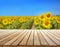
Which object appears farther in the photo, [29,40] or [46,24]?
[46,24]

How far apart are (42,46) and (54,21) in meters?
6.19

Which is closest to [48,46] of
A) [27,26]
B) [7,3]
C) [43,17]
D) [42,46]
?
[42,46]

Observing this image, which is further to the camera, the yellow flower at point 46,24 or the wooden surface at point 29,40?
the yellow flower at point 46,24

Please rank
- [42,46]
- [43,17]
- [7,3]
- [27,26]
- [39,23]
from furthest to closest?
1. [7,3]
2. [27,26]
3. [39,23]
4. [43,17]
5. [42,46]

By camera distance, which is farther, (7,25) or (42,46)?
(7,25)

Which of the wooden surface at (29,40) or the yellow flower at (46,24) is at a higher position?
the yellow flower at (46,24)

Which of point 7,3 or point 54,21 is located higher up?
point 7,3

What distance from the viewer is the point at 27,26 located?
9.61 meters

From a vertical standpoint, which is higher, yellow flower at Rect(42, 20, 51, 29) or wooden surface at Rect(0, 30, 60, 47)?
yellow flower at Rect(42, 20, 51, 29)

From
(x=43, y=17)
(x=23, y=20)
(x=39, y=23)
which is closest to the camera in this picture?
(x=43, y=17)

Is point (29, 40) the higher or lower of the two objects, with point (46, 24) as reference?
lower

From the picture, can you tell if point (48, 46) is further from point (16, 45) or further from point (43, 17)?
point (43, 17)

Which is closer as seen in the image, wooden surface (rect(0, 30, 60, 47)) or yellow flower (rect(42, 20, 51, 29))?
wooden surface (rect(0, 30, 60, 47))

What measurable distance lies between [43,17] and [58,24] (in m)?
1.25
